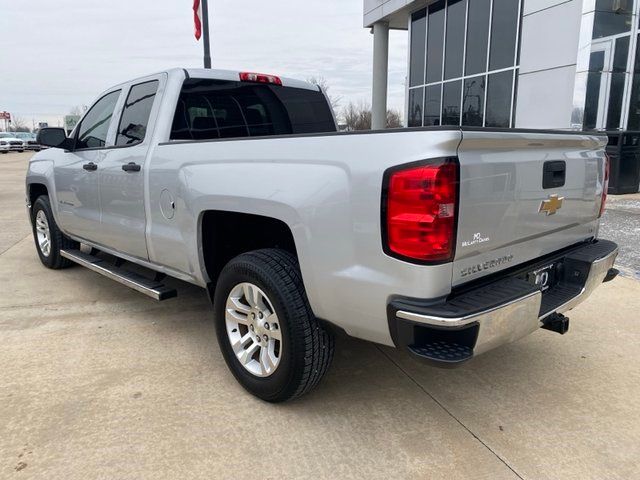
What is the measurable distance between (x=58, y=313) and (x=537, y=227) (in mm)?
3860

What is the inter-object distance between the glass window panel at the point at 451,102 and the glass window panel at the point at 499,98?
1.20m

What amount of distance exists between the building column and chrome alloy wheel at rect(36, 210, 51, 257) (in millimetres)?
14934

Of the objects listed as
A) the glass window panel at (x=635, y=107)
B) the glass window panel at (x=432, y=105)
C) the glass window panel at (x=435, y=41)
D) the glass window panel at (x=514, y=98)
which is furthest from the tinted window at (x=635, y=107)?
the glass window panel at (x=435, y=41)

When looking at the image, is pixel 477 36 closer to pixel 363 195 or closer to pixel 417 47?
pixel 417 47

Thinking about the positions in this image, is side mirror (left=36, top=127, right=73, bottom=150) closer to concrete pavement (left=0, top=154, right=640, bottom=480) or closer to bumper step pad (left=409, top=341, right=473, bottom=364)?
concrete pavement (left=0, top=154, right=640, bottom=480)

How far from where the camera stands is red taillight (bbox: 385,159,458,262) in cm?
210

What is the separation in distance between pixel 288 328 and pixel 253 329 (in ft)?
1.36

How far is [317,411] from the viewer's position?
9.51 ft

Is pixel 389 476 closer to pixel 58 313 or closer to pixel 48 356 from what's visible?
pixel 48 356

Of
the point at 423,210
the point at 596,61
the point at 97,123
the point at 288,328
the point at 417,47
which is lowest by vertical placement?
the point at 288,328

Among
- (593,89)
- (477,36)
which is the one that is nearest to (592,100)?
(593,89)

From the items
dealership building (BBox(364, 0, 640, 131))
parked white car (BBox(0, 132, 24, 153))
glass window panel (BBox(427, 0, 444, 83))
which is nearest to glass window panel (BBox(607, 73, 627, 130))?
dealership building (BBox(364, 0, 640, 131))

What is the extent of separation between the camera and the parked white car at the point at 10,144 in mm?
41094

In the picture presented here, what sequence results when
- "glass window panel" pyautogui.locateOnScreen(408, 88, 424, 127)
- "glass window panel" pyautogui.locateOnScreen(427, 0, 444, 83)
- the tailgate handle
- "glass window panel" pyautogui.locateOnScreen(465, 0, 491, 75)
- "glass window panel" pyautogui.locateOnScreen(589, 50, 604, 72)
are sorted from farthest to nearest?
"glass window panel" pyautogui.locateOnScreen(408, 88, 424, 127) → "glass window panel" pyautogui.locateOnScreen(427, 0, 444, 83) → "glass window panel" pyautogui.locateOnScreen(465, 0, 491, 75) → "glass window panel" pyautogui.locateOnScreen(589, 50, 604, 72) → the tailgate handle
